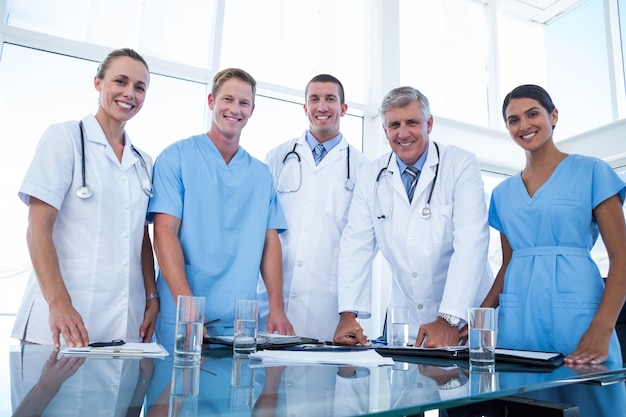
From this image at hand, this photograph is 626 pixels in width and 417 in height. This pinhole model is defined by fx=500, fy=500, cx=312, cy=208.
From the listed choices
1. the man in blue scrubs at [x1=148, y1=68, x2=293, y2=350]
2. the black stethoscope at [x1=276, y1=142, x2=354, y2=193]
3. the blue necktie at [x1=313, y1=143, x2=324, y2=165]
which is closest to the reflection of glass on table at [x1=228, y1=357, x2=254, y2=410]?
the man in blue scrubs at [x1=148, y1=68, x2=293, y2=350]

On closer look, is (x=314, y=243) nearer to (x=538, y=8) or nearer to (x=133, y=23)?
(x=133, y=23)

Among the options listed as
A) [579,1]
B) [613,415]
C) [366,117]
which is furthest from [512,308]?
A: [579,1]

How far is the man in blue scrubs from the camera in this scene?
1.68 metres

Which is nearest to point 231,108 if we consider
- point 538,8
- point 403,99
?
point 403,99

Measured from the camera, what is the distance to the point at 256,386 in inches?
27.6

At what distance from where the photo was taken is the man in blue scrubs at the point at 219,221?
168 centimetres

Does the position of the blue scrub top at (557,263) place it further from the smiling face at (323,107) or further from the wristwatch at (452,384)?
the smiling face at (323,107)

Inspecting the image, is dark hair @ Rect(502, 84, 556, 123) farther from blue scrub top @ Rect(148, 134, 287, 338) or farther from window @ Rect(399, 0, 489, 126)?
window @ Rect(399, 0, 489, 126)

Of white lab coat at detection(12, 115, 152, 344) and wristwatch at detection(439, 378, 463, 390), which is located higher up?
white lab coat at detection(12, 115, 152, 344)

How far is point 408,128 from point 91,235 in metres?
1.18

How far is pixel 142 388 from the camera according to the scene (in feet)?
2.21

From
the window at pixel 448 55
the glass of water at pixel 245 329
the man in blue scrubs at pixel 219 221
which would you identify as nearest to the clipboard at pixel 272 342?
the glass of water at pixel 245 329

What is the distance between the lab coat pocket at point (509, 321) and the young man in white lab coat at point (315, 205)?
50 centimetres

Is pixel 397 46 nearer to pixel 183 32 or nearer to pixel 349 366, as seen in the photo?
pixel 183 32
